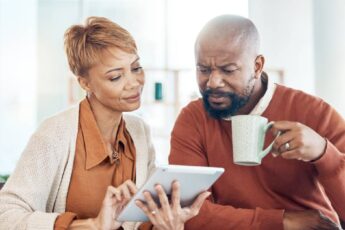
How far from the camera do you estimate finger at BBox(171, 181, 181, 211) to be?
3.24 feet

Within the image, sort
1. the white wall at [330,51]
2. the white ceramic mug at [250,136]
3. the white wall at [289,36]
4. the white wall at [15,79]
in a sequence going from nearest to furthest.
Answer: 1. the white ceramic mug at [250,136]
2. the white wall at [330,51]
3. the white wall at [15,79]
4. the white wall at [289,36]

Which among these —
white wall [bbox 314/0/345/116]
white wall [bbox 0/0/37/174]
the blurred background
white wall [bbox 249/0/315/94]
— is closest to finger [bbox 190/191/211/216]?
white wall [bbox 314/0/345/116]

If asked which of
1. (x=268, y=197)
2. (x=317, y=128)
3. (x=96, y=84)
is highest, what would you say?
(x=96, y=84)

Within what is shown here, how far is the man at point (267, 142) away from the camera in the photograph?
1169mm

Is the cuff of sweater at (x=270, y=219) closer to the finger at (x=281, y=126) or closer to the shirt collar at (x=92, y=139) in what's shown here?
the finger at (x=281, y=126)

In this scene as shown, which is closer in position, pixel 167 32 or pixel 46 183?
pixel 46 183

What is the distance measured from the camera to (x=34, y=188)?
3.92ft

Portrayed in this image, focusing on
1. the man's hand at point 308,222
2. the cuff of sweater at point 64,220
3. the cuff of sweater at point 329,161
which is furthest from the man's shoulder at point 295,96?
the cuff of sweater at point 64,220

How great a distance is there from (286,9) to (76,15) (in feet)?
6.10

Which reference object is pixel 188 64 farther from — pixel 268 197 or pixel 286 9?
pixel 268 197

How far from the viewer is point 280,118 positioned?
132 centimetres

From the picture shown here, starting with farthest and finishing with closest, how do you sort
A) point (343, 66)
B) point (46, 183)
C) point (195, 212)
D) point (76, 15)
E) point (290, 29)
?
point (76, 15)
point (290, 29)
point (343, 66)
point (46, 183)
point (195, 212)

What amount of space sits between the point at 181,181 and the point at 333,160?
0.40 m

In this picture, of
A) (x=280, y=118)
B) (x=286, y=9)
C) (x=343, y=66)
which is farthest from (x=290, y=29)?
(x=280, y=118)
